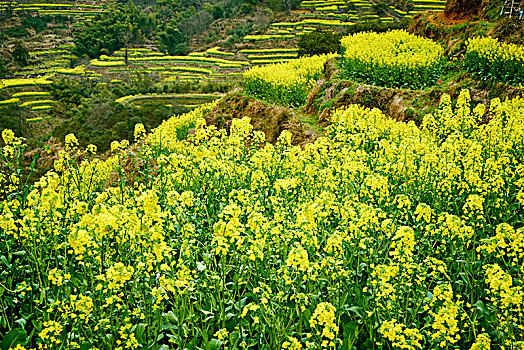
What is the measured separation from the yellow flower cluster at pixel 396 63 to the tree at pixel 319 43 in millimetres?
10316

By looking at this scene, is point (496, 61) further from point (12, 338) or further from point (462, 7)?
point (12, 338)

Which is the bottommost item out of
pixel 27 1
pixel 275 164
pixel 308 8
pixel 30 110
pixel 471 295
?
pixel 30 110

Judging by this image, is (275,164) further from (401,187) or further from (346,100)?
(346,100)

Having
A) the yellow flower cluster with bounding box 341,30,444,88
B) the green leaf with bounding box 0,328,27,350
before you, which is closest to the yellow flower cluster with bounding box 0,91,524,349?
the green leaf with bounding box 0,328,27,350

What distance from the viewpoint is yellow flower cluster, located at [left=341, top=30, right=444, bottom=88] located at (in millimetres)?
13562

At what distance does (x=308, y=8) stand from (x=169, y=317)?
71.1m

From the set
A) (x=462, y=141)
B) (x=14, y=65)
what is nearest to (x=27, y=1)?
(x=14, y=65)

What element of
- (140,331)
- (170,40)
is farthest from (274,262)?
(170,40)

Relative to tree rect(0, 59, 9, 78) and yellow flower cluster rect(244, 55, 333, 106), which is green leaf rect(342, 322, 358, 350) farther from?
tree rect(0, 59, 9, 78)

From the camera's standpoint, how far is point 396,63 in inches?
548

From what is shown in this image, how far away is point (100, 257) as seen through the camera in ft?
12.6

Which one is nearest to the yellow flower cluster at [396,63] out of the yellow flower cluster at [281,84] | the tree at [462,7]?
the tree at [462,7]

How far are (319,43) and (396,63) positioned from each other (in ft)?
47.8

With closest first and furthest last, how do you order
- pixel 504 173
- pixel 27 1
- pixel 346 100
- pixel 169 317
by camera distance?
1. pixel 169 317
2. pixel 504 173
3. pixel 346 100
4. pixel 27 1
